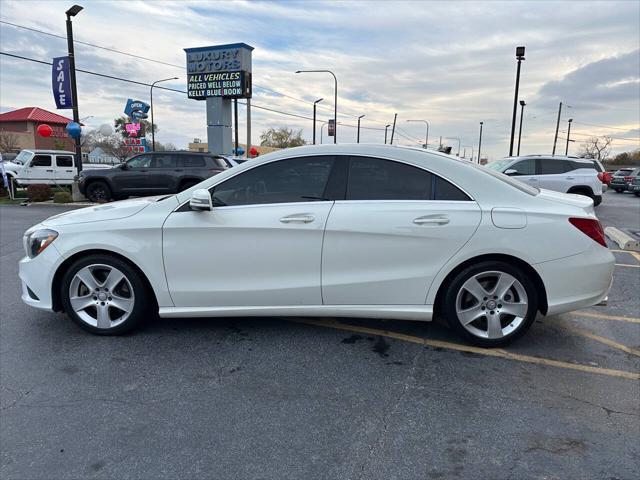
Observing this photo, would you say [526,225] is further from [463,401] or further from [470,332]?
[463,401]

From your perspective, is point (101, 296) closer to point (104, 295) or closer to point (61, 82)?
point (104, 295)

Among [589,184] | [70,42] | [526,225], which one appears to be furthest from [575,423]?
[70,42]

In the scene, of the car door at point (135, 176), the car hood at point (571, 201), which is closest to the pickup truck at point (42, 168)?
the car door at point (135, 176)

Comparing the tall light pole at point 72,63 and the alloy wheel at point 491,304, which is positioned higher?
the tall light pole at point 72,63

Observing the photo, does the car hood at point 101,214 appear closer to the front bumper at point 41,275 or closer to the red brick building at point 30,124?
the front bumper at point 41,275

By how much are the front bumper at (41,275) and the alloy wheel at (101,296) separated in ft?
0.61

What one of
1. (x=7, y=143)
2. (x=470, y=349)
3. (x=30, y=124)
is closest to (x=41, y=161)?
(x=470, y=349)

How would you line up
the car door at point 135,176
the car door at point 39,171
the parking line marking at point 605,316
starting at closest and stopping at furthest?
the parking line marking at point 605,316, the car door at point 135,176, the car door at point 39,171

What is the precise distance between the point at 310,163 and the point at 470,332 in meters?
1.92

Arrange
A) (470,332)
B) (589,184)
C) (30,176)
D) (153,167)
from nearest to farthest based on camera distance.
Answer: (470,332) < (589,184) < (153,167) < (30,176)

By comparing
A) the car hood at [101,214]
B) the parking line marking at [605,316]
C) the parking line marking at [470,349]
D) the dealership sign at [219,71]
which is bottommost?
the parking line marking at [470,349]

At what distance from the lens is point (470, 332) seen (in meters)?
3.65

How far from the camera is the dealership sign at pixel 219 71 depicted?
25.0 m

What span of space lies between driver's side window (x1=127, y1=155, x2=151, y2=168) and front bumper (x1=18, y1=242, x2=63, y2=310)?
11734mm
